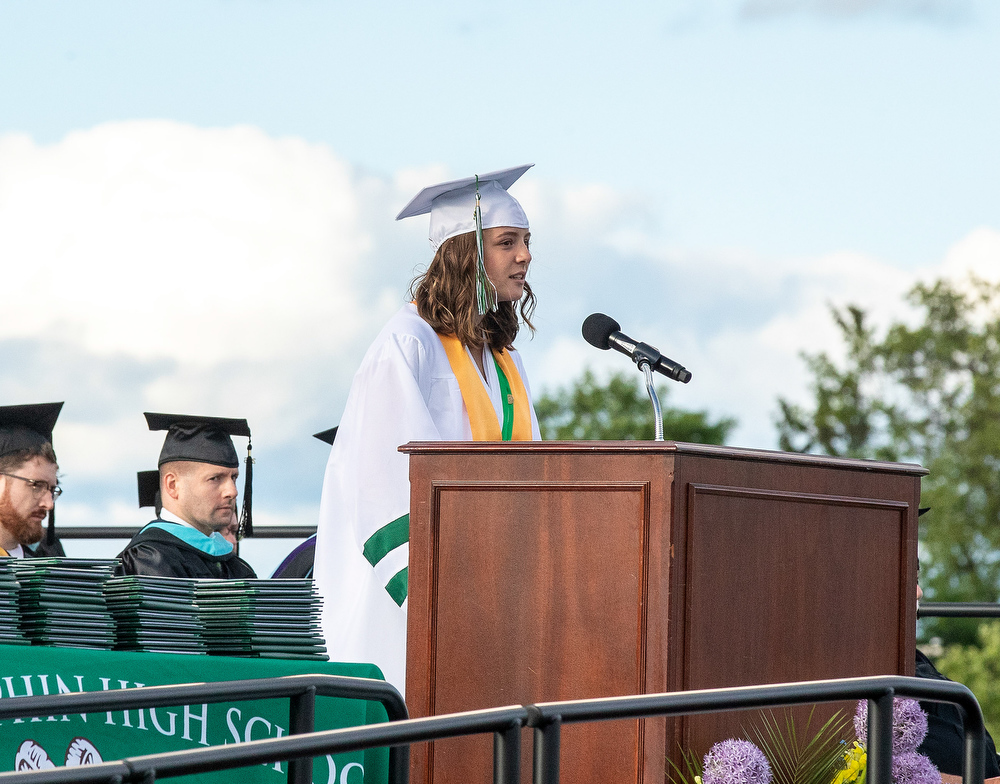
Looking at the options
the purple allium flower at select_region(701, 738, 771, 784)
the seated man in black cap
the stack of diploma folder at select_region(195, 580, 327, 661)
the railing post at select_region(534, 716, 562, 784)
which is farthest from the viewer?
the seated man in black cap

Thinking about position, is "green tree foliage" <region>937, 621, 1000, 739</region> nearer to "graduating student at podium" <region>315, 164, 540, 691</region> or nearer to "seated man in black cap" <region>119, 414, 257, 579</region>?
"seated man in black cap" <region>119, 414, 257, 579</region>

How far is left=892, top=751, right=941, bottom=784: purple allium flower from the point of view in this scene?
3.02 meters

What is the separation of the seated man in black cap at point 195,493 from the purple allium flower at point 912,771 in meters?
3.47

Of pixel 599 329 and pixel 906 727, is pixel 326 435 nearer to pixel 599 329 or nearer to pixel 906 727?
pixel 599 329

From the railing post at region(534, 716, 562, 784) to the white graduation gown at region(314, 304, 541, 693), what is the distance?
1650mm

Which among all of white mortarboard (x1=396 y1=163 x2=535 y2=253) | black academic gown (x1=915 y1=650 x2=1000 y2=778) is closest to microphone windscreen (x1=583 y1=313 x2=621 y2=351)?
white mortarboard (x1=396 y1=163 x2=535 y2=253)

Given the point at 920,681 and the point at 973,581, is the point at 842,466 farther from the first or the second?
the point at 973,581

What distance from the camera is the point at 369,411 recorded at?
4.04m

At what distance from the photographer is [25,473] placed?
6.01 meters

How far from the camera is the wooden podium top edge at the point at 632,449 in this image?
294cm

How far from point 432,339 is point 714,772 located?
178 centimetres

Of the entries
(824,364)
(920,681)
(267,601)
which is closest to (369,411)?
(267,601)

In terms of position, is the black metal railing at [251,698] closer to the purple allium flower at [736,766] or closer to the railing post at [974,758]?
the purple allium flower at [736,766]

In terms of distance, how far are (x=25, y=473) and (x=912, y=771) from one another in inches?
163
